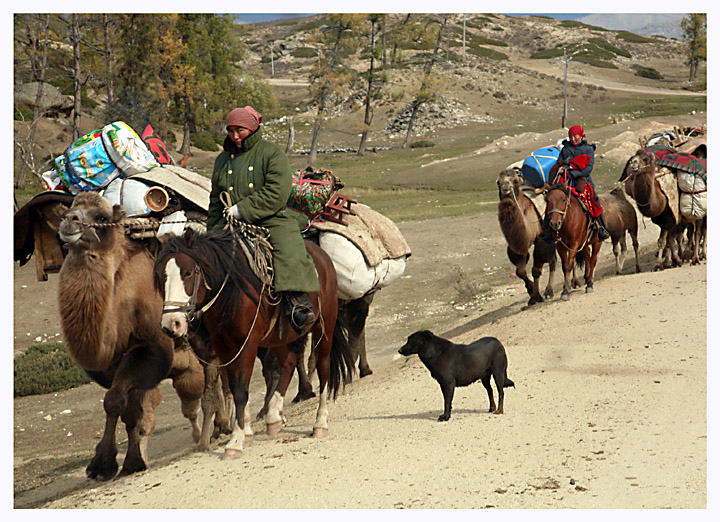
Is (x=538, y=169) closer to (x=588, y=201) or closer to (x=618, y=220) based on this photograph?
(x=588, y=201)

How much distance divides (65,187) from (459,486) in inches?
247

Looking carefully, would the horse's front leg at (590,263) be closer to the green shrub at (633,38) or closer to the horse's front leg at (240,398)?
the horse's front leg at (240,398)

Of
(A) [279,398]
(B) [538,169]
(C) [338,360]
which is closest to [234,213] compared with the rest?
(A) [279,398]

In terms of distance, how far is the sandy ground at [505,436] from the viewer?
575 cm

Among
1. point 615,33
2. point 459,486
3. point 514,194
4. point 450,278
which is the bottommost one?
point 450,278

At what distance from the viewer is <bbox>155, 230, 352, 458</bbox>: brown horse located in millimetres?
6312

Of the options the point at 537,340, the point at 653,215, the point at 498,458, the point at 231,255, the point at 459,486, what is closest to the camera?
the point at 459,486

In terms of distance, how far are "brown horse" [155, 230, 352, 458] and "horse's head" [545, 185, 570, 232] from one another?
20.7 feet

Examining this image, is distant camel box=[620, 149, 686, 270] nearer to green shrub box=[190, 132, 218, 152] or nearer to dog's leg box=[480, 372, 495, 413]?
dog's leg box=[480, 372, 495, 413]

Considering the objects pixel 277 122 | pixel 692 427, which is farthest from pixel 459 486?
pixel 277 122

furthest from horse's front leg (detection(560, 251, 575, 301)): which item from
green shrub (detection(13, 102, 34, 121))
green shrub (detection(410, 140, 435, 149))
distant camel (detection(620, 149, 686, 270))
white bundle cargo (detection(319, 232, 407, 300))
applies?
green shrub (detection(410, 140, 435, 149))

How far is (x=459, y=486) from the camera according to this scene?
5.80m

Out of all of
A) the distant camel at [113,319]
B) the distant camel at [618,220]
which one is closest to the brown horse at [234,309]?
the distant camel at [113,319]

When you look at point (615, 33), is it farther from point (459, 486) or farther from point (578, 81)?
point (459, 486)
